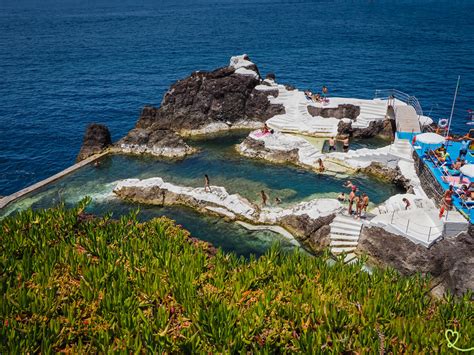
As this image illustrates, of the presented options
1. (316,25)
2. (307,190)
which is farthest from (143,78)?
(316,25)

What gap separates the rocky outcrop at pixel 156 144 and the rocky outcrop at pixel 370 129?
16.9 metres

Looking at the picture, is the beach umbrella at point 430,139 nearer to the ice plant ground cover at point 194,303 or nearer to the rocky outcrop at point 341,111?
the rocky outcrop at point 341,111

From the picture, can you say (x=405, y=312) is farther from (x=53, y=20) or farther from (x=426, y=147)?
(x=53, y=20)

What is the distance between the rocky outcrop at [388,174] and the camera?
31.5 meters

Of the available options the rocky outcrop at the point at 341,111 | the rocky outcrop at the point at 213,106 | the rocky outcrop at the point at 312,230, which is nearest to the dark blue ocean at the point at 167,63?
the rocky outcrop at the point at 213,106

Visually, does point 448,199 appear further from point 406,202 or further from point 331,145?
point 331,145

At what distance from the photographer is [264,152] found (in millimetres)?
38500

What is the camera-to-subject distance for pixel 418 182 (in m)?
30.4

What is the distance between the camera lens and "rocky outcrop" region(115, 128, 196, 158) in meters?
40.6

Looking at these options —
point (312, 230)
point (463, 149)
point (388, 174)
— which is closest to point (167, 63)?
point (388, 174)

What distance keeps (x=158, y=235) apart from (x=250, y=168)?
2183 centimetres

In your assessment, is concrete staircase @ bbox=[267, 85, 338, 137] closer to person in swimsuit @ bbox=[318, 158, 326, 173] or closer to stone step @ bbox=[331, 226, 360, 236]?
person in swimsuit @ bbox=[318, 158, 326, 173]

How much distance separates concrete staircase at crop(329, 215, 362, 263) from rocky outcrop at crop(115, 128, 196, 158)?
20.2 metres

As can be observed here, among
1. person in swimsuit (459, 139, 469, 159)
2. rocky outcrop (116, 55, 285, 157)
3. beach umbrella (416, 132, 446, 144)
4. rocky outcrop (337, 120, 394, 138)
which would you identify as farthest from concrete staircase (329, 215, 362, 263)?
rocky outcrop (116, 55, 285, 157)
